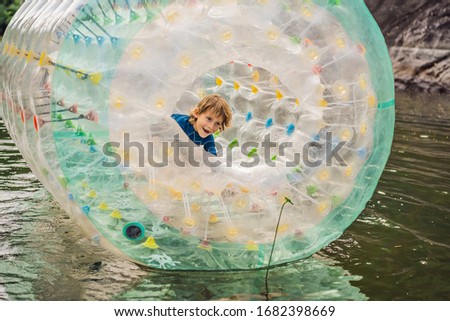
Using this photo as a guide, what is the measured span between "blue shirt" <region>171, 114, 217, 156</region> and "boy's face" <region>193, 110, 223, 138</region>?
3cm

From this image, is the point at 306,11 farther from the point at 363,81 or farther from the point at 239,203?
the point at 239,203

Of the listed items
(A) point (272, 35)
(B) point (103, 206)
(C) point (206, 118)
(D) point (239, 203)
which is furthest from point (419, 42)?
(B) point (103, 206)

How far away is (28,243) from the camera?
374 centimetres

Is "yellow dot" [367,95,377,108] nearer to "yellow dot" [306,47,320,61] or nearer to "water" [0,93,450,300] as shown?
"yellow dot" [306,47,320,61]

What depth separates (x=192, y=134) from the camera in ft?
12.0

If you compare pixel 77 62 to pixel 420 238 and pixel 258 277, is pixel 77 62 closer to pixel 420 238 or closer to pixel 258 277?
pixel 258 277

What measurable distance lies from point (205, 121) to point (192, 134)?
10cm

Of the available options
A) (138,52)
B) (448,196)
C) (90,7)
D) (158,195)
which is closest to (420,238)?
(448,196)

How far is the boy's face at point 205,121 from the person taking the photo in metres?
3.70

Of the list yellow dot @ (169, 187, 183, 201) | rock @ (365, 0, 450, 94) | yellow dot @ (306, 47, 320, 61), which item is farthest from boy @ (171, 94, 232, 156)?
rock @ (365, 0, 450, 94)

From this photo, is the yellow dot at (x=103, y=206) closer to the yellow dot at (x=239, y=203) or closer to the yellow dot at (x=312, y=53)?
the yellow dot at (x=239, y=203)

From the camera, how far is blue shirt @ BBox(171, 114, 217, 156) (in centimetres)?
360

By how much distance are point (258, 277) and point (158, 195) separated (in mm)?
632

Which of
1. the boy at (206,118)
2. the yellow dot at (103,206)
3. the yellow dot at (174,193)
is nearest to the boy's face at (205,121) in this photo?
the boy at (206,118)
